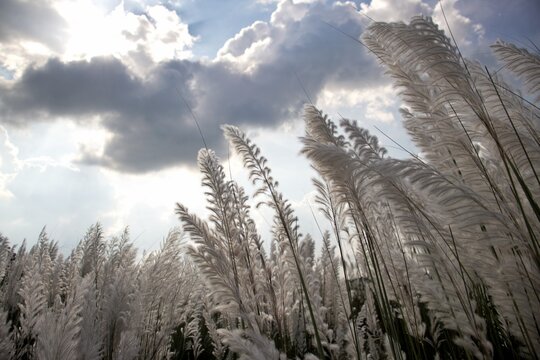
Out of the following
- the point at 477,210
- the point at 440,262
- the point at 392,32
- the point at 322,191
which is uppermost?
the point at 392,32

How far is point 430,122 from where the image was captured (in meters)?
2.32

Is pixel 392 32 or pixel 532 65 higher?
pixel 392 32

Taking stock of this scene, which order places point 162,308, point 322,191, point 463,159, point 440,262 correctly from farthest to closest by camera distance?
1. point 162,308
2. point 322,191
3. point 463,159
4. point 440,262

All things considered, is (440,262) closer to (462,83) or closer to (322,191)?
(462,83)

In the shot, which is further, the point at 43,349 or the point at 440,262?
the point at 43,349

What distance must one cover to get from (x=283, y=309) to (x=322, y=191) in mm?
1176

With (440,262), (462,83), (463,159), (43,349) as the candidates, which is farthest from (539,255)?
(43,349)

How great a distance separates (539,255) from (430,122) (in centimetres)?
111

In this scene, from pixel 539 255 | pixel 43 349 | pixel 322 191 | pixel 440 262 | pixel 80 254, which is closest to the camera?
pixel 539 255

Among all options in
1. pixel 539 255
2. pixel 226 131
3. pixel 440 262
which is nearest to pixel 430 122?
pixel 440 262

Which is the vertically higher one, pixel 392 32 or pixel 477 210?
pixel 392 32

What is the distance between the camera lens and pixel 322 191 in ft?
10.6

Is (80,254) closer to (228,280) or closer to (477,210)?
(228,280)

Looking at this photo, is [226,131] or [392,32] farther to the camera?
[226,131]
